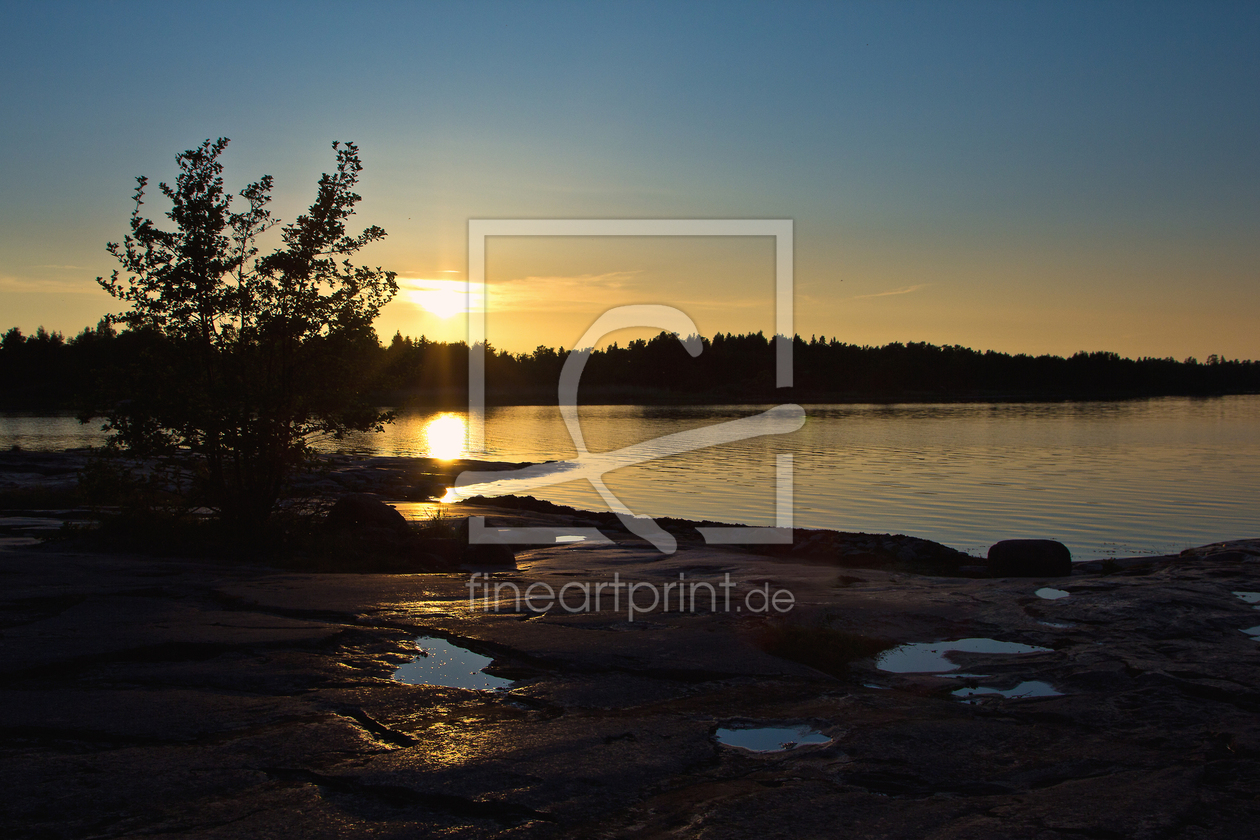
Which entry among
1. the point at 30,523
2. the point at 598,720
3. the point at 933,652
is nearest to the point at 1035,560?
the point at 933,652

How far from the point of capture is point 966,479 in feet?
111

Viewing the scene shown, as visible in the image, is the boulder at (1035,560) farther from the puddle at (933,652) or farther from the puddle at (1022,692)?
the puddle at (1022,692)

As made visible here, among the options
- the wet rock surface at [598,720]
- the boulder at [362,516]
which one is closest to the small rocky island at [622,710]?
the wet rock surface at [598,720]

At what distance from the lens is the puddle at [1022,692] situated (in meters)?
6.69

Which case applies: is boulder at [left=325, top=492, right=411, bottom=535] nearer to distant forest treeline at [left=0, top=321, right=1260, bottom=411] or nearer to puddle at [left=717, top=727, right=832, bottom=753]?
puddle at [left=717, top=727, right=832, bottom=753]

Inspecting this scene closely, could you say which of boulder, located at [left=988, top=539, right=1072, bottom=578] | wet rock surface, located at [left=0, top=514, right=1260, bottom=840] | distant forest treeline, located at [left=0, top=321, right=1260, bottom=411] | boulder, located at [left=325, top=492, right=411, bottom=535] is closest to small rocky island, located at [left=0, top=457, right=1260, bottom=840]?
wet rock surface, located at [left=0, top=514, right=1260, bottom=840]

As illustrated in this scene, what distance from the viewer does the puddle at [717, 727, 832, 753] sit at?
5664 millimetres

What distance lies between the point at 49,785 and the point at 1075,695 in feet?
21.9

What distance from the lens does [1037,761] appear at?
534 cm

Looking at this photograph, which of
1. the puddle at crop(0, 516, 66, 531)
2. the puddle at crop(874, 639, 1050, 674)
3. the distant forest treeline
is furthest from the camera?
the distant forest treeline

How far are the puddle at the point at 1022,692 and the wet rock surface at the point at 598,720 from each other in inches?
3.9

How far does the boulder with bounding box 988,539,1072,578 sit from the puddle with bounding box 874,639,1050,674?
575cm

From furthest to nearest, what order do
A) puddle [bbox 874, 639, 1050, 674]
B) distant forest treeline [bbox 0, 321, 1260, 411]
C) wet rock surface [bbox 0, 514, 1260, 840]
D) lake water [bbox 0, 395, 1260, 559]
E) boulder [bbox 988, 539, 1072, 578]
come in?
distant forest treeline [bbox 0, 321, 1260, 411] < lake water [bbox 0, 395, 1260, 559] < boulder [bbox 988, 539, 1072, 578] < puddle [bbox 874, 639, 1050, 674] < wet rock surface [bbox 0, 514, 1260, 840]

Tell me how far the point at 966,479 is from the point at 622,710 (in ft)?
99.9
